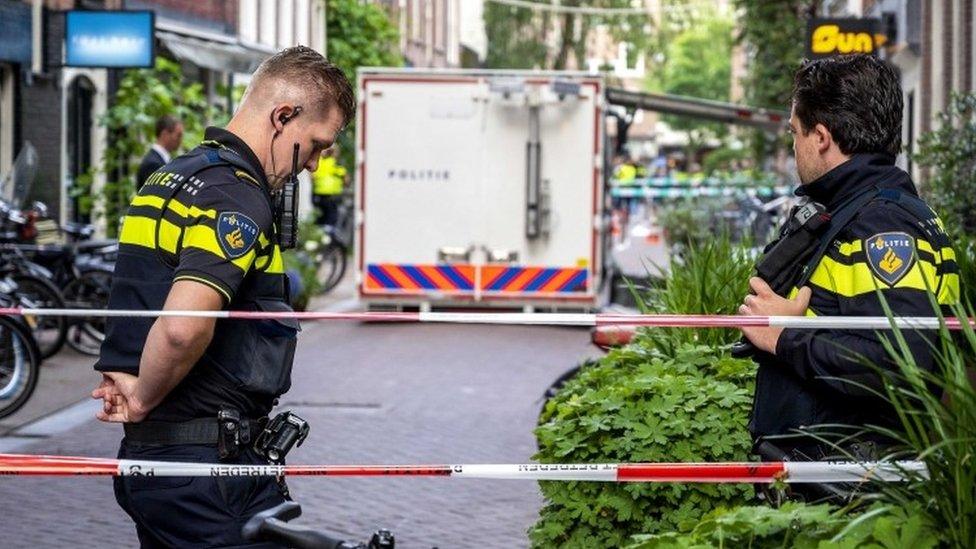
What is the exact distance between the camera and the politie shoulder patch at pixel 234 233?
396cm

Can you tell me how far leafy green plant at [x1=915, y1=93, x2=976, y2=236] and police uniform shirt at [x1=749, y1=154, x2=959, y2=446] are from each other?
7.93 metres

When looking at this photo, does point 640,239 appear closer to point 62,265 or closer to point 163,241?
point 62,265

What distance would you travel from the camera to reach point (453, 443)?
11055 millimetres

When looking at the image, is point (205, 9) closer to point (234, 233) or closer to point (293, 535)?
point (234, 233)

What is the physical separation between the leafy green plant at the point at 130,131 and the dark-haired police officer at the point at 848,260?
14.7 meters

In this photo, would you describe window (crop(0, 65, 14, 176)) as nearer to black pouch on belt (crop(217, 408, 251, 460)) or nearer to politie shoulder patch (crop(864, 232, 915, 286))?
black pouch on belt (crop(217, 408, 251, 460))

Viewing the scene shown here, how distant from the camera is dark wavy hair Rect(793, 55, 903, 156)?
426 cm

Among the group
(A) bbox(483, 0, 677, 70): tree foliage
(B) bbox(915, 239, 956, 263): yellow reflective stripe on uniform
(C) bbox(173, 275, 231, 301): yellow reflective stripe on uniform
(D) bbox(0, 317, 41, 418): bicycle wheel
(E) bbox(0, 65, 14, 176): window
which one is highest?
(A) bbox(483, 0, 677, 70): tree foliage

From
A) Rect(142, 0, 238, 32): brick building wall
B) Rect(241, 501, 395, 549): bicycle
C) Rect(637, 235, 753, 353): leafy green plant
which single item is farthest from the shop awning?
Rect(241, 501, 395, 549): bicycle

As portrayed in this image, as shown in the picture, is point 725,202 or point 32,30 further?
point 725,202

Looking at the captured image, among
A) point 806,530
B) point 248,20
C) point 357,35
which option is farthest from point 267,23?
point 806,530

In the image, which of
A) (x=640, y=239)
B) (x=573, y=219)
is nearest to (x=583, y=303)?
(x=573, y=219)

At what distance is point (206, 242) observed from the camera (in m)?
3.95

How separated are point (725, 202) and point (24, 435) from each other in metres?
23.7
